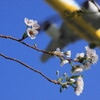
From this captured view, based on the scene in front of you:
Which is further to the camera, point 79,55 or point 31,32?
point 79,55

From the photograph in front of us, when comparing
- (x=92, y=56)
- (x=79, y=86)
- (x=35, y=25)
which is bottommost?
(x=79, y=86)

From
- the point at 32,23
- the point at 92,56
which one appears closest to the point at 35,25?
the point at 32,23

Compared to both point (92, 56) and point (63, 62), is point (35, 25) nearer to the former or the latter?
point (63, 62)

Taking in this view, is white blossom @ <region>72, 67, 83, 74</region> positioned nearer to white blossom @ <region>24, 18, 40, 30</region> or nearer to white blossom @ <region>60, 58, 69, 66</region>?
white blossom @ <region>60, 58, 69, 66</region>

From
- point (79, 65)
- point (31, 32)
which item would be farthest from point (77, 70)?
point (31, 32)

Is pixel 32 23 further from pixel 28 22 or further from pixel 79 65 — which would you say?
pixel 79 65

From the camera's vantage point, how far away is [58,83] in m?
1.29

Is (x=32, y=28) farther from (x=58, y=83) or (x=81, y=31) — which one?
(x=81, y=31)

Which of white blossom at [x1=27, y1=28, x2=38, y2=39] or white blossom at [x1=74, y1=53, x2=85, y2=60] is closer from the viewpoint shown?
white blossom at [x1=27, y1=28, x2=38, y2=39]

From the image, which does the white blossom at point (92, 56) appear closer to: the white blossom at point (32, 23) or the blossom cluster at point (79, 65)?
the blossom cluster at point (79, 65)

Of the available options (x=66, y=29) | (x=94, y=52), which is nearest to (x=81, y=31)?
(x=66, y=29)

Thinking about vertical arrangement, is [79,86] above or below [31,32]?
below

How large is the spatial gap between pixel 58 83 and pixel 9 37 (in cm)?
32

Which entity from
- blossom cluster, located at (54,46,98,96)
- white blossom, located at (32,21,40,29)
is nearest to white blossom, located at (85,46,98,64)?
blossom cluster, located at (54,46,98,96)
